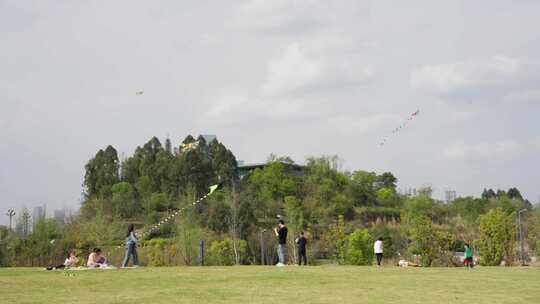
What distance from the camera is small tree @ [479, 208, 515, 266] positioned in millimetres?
49750

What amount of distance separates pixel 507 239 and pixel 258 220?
4026 cm

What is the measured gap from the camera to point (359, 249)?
201ft

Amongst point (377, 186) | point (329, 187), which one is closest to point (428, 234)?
point (329, 187)

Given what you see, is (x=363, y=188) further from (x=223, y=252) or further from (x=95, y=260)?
(x=95, y=260)

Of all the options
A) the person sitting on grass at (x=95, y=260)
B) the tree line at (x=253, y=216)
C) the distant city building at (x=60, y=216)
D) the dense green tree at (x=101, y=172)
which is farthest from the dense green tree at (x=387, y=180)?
the person sitting on grass at (x=95, y=260)

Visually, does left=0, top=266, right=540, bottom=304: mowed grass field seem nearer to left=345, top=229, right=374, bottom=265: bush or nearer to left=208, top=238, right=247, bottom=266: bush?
left=208, top=238, right=247, bottom=266: bush

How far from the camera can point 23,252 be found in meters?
47.6

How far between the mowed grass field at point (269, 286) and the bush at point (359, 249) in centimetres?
3214

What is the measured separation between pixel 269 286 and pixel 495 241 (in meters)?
34.3

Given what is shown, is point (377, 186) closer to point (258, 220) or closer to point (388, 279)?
point (258, 220)

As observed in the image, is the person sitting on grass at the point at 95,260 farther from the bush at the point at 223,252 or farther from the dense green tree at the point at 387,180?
the dense green tree at the point at 387,180

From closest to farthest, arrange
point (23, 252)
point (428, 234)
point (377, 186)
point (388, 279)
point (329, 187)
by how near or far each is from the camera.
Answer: point (388, 279) < point (23, 252) < point (428, 234) < point (329, 187) < point (377, 186)

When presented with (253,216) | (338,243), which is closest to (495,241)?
(338,243)

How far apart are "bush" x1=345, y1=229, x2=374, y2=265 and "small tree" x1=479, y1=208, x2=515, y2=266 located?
36.8 feet
